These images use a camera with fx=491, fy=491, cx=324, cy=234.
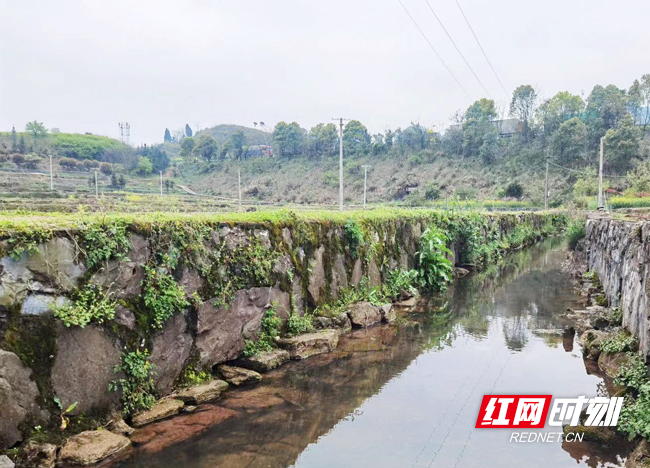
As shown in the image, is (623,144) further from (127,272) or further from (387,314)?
(127,272)

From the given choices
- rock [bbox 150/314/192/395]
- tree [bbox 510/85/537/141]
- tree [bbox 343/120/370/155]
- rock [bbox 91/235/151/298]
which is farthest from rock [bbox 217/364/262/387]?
tree [bbox 343/120/370/155]

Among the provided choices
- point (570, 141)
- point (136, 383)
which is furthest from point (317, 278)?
point (570, 141)

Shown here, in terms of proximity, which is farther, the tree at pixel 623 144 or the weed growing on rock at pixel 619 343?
the tree at pixel 623 144

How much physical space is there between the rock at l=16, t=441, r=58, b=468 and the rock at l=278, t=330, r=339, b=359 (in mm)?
4295

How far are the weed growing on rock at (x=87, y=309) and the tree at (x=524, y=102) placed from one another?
249 feet

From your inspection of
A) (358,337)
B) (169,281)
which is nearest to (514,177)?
(358,337)

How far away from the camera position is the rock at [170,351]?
22.0 ft

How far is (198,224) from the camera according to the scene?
781 cm

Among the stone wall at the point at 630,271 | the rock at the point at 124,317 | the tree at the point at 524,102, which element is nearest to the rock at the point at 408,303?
the stone wall at the point at 630,271

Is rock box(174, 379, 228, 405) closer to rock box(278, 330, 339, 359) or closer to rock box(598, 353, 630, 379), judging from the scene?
rock box(278, 330, 339, 359)

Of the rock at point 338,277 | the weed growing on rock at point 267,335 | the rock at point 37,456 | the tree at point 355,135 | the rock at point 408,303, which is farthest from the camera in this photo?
the tree at point 355,135

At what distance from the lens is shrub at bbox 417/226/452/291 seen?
15.7m

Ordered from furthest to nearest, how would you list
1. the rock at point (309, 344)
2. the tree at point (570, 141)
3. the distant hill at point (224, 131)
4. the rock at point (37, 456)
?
the distant hill at point (224, 131) < the tree at point (570, 141) < the rock at point (309, 344) < the rock at point (37, 456)

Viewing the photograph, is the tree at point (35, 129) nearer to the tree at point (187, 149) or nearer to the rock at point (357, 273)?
the tree at point (187, 149)
